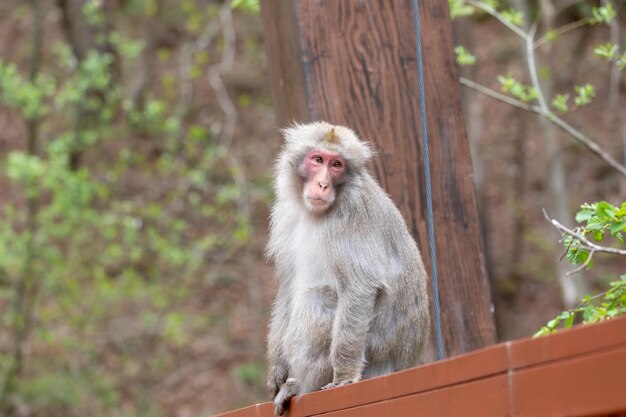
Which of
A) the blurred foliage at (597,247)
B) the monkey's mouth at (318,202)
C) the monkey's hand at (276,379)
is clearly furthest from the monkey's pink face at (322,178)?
the blurred foliage at (597,247)

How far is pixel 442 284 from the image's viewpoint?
5879 mm

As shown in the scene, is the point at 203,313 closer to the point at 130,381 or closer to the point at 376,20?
the point at 130,381

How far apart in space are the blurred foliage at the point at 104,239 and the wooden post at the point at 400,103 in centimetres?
565

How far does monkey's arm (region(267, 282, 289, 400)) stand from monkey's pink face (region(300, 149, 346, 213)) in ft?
1.89

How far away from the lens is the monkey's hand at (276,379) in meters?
4.98

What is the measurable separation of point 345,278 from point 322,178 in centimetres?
48

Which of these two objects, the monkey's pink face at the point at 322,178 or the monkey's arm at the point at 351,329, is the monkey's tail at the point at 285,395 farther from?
the monkey's pink face at the point at 322,178

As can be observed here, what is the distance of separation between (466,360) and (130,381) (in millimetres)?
10242

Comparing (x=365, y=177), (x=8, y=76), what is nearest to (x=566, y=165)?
(x=8, y=76)

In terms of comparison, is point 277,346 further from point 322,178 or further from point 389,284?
point 322,178

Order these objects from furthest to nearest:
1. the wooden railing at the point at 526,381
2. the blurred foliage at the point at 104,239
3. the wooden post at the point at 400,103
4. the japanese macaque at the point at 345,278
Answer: the blurred foliage at the point at 104,239 → the wooden post at the point at 400,103 → the japanese macaque at the point at 345,278 → the wooden railing at the point at 526,381

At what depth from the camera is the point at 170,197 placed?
13523mm

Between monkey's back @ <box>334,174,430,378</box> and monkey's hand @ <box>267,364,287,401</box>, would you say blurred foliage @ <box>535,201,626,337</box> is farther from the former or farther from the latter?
monkey's hand @ <box>267,364,287,401</box>

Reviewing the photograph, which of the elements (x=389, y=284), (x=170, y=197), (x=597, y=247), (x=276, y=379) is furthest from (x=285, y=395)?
(x=170, y=197)
